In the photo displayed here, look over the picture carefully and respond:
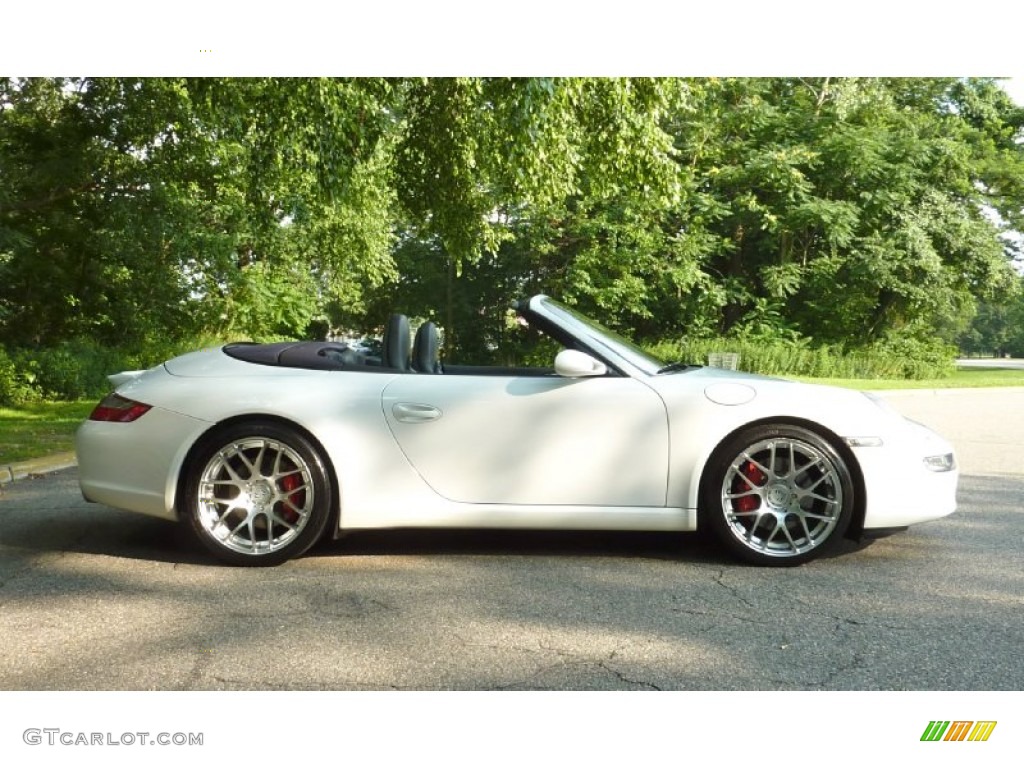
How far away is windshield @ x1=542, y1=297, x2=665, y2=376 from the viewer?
5051 mm

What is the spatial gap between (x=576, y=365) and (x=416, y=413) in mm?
791

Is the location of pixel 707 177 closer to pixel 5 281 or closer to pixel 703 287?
pixel 703 287

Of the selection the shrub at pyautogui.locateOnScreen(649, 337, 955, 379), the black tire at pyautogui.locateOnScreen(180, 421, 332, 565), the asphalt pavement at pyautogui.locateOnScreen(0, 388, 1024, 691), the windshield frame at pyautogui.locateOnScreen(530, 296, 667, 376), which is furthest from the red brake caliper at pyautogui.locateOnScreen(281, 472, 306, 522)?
the shrub at pyautogui.locateOnScreen(649, 337, 955, 379)

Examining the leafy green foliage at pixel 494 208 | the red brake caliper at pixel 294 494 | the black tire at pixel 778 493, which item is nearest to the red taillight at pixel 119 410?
the red brake caliper at pixel 294 494

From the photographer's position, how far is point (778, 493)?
4.81m

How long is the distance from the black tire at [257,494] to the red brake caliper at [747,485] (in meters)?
1.91

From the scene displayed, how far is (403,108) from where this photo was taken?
38.7 feet

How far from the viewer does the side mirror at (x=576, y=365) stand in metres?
4.88

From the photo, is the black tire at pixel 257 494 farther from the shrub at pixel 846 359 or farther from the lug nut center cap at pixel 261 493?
the shrub at pixel 846 359

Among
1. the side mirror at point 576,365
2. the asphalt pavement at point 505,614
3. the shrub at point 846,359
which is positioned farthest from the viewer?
the shrub at point 846,359

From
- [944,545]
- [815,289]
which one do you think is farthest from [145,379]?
[815,289]

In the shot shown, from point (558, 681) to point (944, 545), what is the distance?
10.1 ft

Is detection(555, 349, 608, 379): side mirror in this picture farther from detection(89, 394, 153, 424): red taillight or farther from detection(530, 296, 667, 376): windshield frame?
detection(89, 394, 153, 424): red taillight

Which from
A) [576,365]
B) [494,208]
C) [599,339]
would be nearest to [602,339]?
[599,339]
